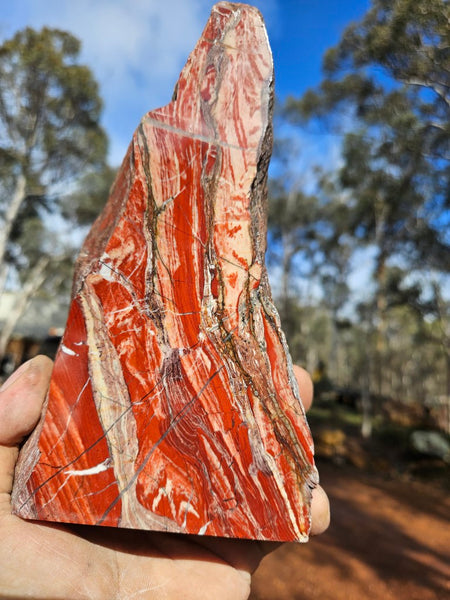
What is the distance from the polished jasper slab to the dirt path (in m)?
3.38

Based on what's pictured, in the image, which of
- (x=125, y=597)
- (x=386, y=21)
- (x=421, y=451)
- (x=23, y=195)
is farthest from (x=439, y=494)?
(x=23, y=195)

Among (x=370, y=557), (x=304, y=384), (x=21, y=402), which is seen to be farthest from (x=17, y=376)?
(x=370, y=557)

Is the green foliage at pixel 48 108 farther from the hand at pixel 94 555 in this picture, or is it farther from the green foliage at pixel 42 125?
the hand at pixel 94 555

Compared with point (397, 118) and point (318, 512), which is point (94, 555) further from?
point (397, 118)

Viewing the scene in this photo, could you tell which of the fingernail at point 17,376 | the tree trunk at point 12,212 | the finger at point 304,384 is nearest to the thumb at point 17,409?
the fingernail at point 17,376

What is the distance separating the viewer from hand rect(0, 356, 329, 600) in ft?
4.35

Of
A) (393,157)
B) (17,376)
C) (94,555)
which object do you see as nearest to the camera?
(94,555)

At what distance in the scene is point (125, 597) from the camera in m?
1.45

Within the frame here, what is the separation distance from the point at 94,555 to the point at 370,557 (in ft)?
15.2

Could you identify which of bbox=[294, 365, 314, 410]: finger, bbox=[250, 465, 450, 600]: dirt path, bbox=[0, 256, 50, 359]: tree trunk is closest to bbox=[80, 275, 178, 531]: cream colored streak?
bbox=[294, 365, 314, 410]: finger

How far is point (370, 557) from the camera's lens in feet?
16.2

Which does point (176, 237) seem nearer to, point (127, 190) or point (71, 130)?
point (127, 190)

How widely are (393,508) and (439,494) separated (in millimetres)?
1629

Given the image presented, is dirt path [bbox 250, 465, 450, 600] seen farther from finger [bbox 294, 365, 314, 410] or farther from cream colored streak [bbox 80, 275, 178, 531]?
cream colored streak [bbox 80, 275, 178, 531]
